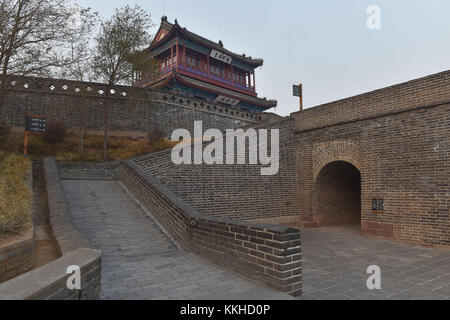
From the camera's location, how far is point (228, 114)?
24.7 metres

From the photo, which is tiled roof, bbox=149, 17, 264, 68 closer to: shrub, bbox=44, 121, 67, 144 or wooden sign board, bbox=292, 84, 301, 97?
shrub, bbox=44, 121, 67, 144

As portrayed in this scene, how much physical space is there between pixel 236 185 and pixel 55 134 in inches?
440

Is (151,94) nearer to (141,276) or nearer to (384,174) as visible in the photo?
(384,174)

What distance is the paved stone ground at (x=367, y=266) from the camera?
13.7 ft

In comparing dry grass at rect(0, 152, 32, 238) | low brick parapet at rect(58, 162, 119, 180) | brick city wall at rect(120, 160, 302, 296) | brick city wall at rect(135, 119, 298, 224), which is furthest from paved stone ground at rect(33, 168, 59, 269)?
brick city wall at rect(135, 119, 298, 224)

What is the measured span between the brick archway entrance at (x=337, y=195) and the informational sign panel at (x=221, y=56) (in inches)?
853

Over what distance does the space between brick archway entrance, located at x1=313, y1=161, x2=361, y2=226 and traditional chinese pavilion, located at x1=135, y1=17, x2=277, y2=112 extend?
17169mm

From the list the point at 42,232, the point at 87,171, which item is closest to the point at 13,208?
the point at 42,232

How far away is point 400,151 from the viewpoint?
28.1ft

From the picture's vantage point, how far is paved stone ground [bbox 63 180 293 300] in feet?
11.6

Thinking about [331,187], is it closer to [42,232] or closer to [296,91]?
[296,91]

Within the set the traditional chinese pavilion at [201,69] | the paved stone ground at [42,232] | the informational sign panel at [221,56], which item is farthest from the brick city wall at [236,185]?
the informational sign panel at [221,56]
